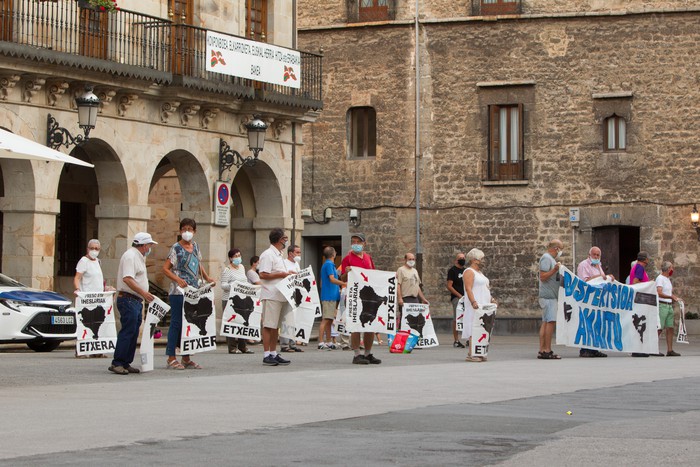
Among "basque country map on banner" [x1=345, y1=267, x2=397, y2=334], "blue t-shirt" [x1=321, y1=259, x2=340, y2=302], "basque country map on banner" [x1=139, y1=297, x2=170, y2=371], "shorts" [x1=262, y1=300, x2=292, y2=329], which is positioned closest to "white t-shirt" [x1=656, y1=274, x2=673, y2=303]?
"blue t-shirt" [x1=321, y1=259, x2=340, y2=302]

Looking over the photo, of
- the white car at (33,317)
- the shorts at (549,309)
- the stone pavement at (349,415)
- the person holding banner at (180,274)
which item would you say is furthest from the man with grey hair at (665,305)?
the white car at (33,317)

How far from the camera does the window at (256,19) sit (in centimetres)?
Answer: 3130

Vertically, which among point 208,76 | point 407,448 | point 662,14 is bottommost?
point 407,448

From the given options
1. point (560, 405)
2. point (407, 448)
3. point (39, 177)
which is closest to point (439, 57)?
point (39, 177)

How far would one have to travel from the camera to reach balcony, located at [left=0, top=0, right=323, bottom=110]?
79.8ft

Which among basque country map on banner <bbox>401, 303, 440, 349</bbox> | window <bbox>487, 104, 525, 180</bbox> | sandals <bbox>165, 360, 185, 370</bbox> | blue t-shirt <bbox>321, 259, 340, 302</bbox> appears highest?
window <bbox>487, 104, 525, 180</bbox>

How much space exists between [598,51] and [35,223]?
1870 cm

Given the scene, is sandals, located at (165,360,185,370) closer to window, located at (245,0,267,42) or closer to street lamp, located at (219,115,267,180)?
street lamp, located at (219,115,267,180)

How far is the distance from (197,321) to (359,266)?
3317 mm

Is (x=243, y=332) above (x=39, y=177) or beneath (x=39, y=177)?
beneath

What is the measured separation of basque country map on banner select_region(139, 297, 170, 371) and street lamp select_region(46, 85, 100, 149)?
8.55 metres

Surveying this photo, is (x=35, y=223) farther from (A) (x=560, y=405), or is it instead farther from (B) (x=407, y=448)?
(B) (x=407, y=448)

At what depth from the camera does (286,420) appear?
10.9 metres

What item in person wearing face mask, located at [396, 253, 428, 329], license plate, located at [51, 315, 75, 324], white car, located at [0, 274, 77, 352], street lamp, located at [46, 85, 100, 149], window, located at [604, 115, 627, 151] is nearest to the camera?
white car, located at [0, 274, 77, 352]
